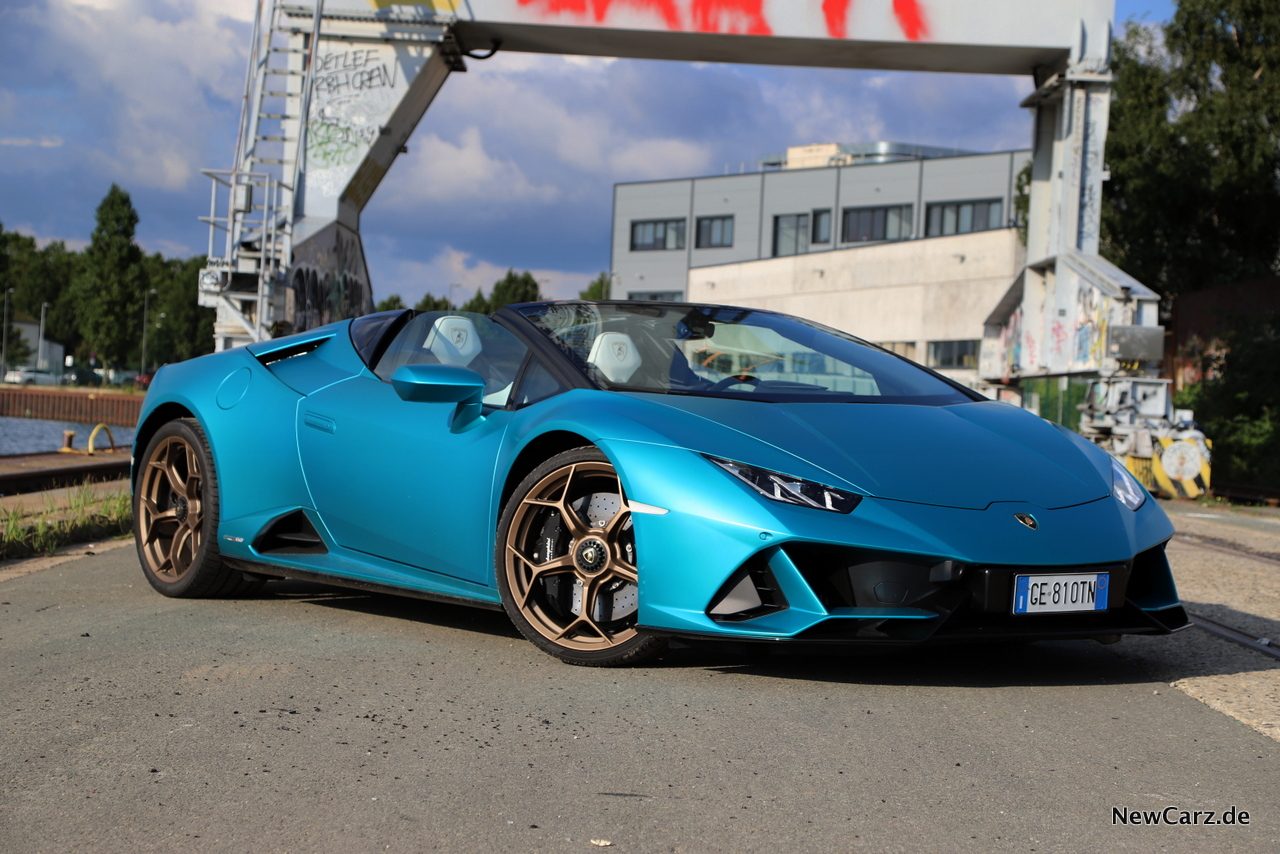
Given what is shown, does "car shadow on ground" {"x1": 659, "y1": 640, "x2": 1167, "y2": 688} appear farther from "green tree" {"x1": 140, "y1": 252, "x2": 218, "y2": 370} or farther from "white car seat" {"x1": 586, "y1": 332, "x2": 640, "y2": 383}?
"green tree" {"x1": 140, "y1": 252, "x2": 218, "y2": 370}

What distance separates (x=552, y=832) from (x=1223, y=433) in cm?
1930

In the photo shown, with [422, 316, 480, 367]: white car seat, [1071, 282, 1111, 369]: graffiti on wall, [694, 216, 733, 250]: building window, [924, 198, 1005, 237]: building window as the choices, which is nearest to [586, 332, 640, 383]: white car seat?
[422, 316, 480, 367]: white car seat

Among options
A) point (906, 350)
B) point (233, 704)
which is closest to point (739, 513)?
point (233, 704)

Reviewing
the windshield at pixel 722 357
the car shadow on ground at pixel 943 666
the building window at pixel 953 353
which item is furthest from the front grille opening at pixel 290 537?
the building window at pixel 953 353

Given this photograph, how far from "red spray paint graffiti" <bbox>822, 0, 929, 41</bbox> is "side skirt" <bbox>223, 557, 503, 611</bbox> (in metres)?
15.3

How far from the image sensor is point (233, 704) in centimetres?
319

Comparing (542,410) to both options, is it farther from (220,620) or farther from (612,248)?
(612,248)

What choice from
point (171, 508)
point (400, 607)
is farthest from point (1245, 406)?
point (171, 508)

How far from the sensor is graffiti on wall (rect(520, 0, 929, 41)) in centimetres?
1784

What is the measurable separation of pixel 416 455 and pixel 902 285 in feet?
143

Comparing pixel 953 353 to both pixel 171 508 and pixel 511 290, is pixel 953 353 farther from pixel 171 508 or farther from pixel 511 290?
pixel 511 290

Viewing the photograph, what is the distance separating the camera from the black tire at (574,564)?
140 inches

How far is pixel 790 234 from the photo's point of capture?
6312cm

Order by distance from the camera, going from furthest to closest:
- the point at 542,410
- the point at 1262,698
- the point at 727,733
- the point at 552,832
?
the point at 542,410
the point at 1262,698
the point at 727,733
the point at 552,832
